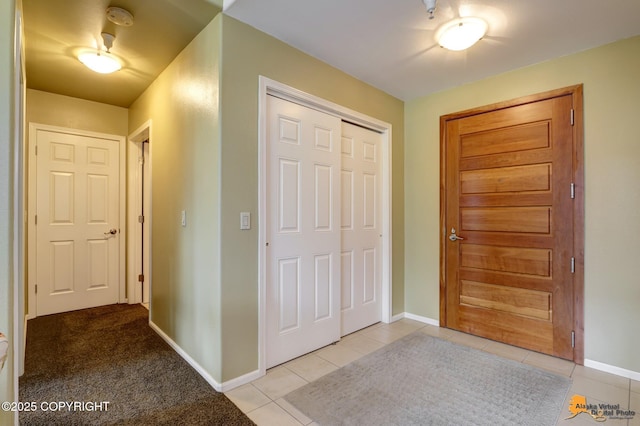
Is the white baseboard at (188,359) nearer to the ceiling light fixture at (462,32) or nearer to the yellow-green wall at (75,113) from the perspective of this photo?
the yellow-green wall at (75,113)

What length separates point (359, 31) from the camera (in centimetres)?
215

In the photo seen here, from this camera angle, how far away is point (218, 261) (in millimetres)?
1989

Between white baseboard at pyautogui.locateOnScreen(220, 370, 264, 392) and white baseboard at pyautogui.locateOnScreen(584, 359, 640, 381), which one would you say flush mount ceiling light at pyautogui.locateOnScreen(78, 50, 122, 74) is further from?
white baseboard at pyautogui.locateOnScreen(584, 359, 640, 381)

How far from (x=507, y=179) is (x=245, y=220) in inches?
91.0

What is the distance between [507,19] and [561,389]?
2471 mm

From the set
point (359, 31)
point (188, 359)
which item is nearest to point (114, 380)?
point (188, 359)

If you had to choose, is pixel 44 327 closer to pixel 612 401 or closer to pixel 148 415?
pixel 148 415

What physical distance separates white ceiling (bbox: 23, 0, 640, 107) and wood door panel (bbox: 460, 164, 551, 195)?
89 centimetres

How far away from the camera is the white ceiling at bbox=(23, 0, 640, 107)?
6.20ft

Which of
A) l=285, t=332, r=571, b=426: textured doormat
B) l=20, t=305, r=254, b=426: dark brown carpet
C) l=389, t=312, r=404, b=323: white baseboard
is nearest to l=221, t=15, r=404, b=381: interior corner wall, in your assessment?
l=20, t=305, r=254, b=426: dark brown carpet

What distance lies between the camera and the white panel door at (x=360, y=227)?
2.92 meters

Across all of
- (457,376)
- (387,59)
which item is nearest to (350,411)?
(457,376)

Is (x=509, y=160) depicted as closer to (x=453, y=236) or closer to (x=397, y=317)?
(x=453, y=236)

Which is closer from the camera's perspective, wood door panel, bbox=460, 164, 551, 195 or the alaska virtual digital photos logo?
the alaska virtual digital photos logo
